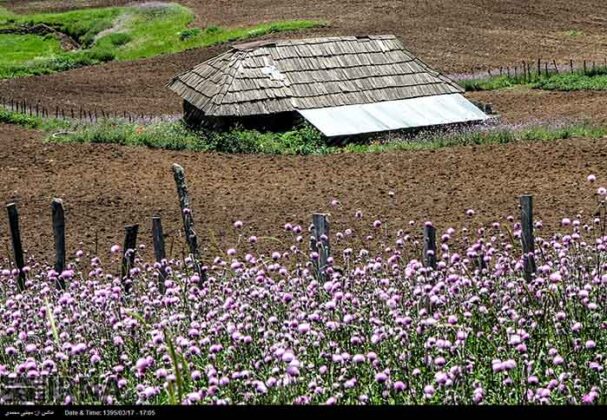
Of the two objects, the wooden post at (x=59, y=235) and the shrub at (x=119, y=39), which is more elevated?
the wooden post at (x=59, y=235)

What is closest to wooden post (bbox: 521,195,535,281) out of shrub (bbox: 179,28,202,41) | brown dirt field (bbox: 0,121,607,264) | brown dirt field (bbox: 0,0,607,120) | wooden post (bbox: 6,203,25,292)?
wooden post (bbox: 6,203,25,292)

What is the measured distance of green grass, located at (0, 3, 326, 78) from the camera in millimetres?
45312

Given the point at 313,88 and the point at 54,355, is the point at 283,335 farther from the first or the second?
the point at 313,88

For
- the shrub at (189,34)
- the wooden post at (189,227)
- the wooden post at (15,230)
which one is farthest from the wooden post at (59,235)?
the shrub at (189,34)

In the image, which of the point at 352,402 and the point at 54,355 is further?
the point at 54,355

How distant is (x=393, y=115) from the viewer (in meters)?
27.0

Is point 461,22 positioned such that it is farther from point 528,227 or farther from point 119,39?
point 528,227

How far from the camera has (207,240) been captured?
1694 centimetres

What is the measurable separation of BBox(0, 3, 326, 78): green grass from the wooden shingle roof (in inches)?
636

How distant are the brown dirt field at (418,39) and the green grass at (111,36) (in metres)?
1.39

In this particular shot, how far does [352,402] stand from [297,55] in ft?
72.7

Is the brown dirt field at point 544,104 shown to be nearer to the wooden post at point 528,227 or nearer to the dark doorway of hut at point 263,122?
the dark doorway of hut at point 263,122

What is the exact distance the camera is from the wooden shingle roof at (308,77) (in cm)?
2677

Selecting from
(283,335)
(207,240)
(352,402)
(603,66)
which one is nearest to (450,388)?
(352,402)
